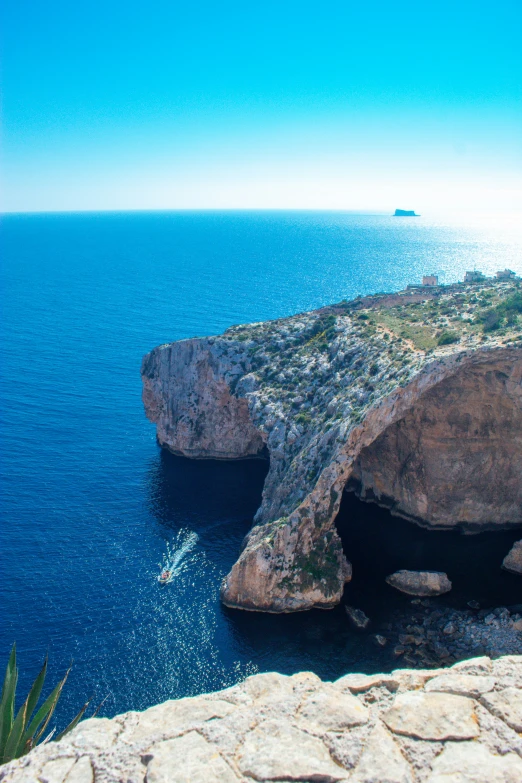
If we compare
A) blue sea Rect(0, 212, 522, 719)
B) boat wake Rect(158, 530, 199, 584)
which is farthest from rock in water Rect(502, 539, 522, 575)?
boat wake Rect(158, 530, 199, 584)

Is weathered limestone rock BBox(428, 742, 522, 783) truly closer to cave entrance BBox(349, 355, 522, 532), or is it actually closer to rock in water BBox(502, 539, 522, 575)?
cave entrance BBox(349, 355, 522, 532)

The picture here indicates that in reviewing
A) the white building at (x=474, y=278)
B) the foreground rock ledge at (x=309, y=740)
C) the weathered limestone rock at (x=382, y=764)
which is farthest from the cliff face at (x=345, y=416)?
the weathered limestone rock at (x=382, y=764)

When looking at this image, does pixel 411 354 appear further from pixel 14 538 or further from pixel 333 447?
pixel 14 538

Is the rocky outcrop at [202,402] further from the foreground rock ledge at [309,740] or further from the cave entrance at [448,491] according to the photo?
the foreground rock ledge at [309,740]

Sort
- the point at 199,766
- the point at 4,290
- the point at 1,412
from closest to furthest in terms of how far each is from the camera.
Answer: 1. the point at 199,766
2. the point at 1,412
3. the point at 4,290

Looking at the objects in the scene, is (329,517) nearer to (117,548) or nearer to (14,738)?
(117,548)

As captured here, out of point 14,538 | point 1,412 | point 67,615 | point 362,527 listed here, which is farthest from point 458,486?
point 1,412
